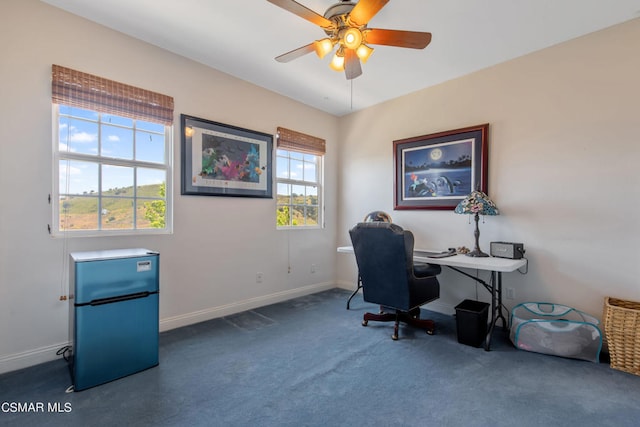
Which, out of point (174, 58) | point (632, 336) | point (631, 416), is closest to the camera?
point (631, 416)

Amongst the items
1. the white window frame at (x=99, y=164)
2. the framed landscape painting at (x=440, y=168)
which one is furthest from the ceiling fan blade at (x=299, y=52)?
the framed landscape painting at (x=440, y=168)

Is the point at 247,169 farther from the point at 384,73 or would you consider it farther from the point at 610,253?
the point at 610,253

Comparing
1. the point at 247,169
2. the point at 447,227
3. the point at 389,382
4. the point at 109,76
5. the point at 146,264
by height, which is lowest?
the point at 389,382

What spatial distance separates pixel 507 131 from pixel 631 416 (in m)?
2.35

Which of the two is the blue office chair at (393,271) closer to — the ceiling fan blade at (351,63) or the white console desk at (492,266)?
the white console desk at (492,266)

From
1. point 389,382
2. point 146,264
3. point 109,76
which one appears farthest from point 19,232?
point 389,382

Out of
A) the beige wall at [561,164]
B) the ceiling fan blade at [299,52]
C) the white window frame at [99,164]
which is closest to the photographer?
the ceiling fan blade at [299,52]

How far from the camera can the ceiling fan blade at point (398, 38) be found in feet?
6.28

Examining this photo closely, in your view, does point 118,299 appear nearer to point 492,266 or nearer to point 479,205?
point 492,266

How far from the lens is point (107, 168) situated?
8.30 feet

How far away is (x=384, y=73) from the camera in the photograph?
3191mm

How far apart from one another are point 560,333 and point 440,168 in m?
1.89

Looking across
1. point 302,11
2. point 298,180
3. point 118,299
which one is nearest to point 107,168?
point 118,299

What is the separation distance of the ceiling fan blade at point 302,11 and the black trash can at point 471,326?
2.48 metres
